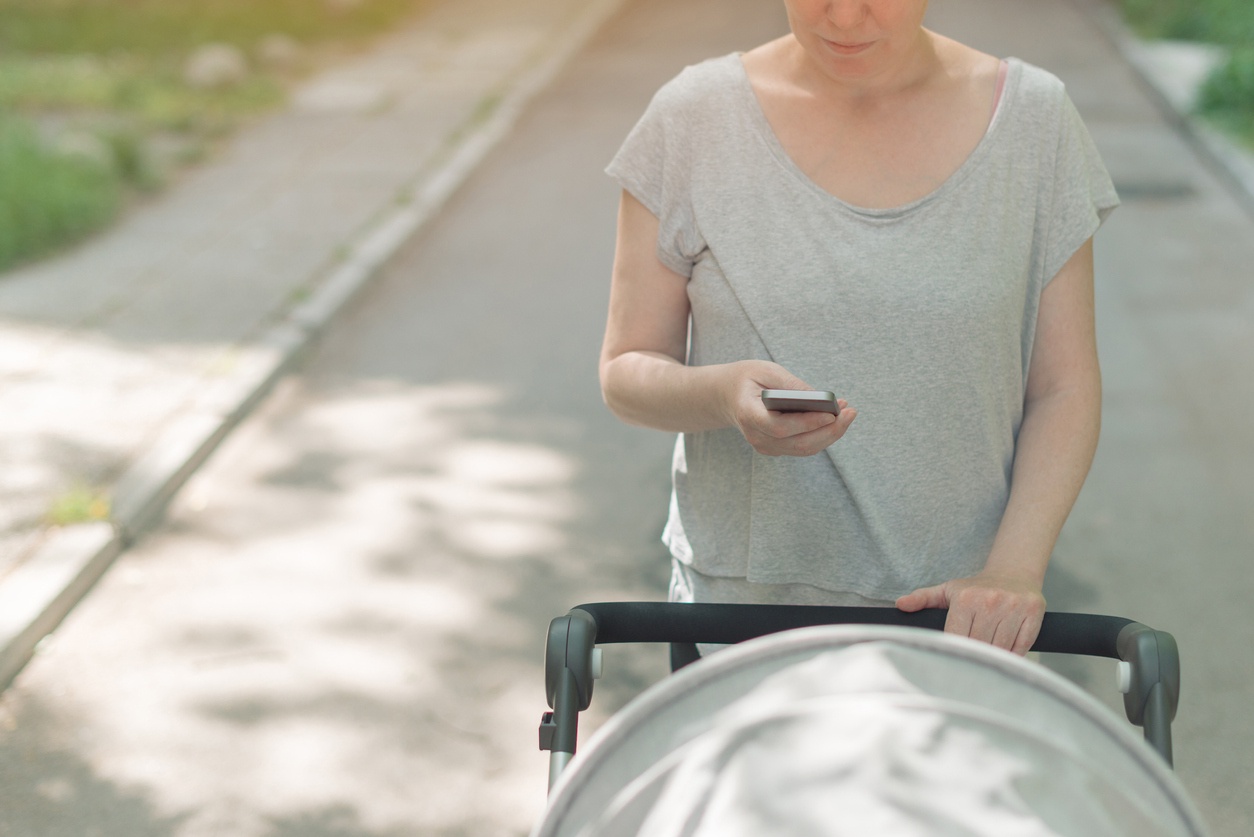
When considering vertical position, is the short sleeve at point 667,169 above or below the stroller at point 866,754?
above

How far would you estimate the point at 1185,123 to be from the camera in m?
11.1

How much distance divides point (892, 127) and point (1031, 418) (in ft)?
1.48

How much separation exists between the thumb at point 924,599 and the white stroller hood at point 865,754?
43 centimetres

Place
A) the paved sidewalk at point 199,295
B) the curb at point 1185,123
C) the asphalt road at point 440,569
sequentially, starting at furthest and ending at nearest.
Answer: the curb at point 1185,123 < the paved sidewalk at point 199,295 < the asphalt road at point 440,569

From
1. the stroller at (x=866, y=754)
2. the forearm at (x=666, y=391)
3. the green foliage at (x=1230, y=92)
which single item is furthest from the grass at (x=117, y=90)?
the green foliage at (x=1230, y=92)

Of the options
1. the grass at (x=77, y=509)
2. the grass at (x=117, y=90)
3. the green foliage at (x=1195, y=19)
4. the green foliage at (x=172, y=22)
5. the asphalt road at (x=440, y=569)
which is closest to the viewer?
the asphalt road at (x=440, y=569)

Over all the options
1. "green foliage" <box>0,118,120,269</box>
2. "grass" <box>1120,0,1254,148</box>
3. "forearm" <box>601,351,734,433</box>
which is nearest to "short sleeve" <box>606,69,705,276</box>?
"forearm" <box>601,351,734,433</box>

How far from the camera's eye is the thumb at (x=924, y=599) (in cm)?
170

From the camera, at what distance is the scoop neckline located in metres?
1.72

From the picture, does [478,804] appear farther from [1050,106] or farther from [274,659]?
[1050,106]

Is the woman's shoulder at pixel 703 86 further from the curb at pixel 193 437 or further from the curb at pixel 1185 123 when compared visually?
the curb at pixel 1185 123

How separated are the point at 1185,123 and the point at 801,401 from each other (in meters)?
11.0

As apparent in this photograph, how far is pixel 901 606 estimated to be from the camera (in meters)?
1.72

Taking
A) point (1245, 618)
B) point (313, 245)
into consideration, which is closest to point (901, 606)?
point (1245, 618)
